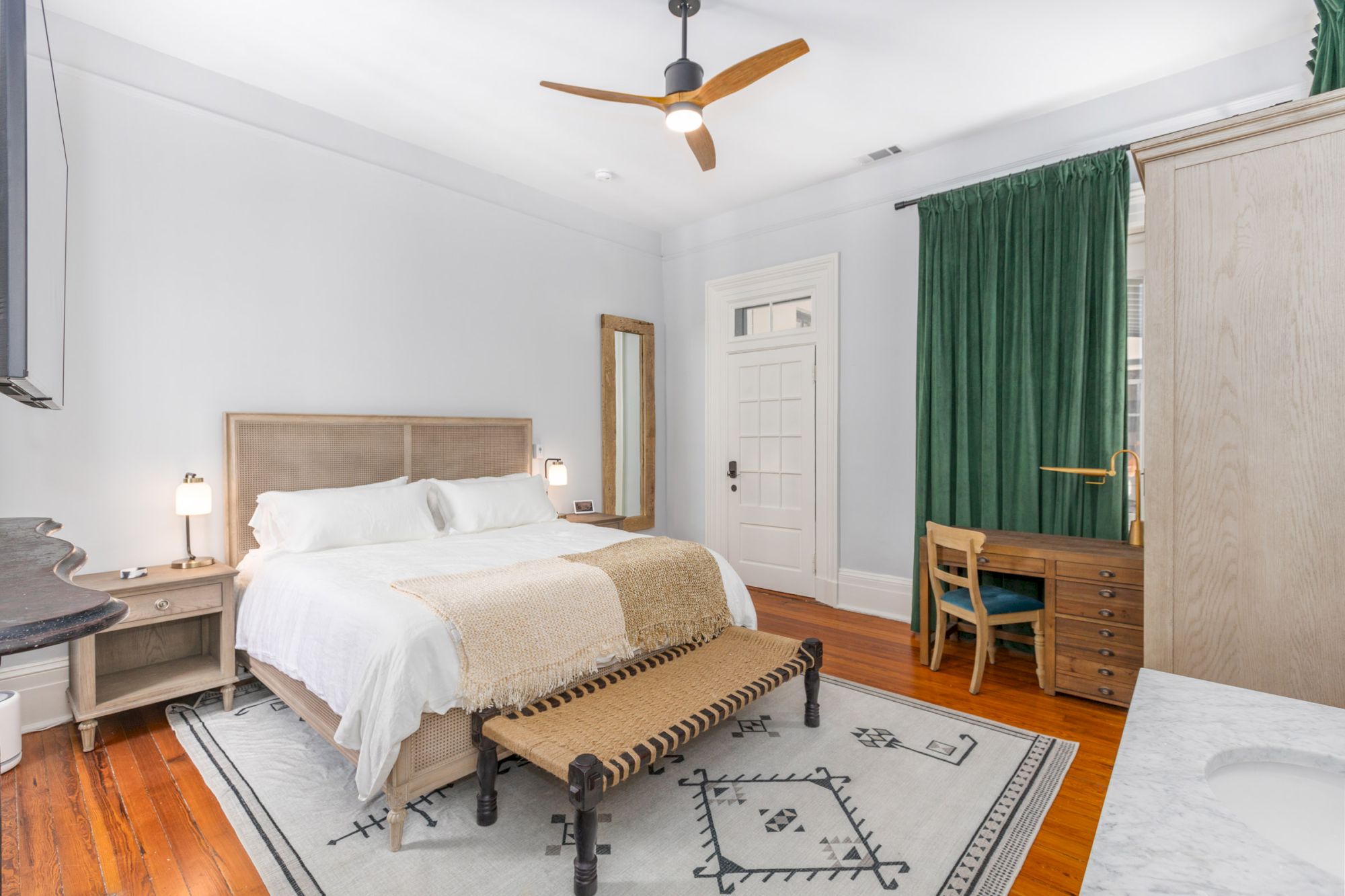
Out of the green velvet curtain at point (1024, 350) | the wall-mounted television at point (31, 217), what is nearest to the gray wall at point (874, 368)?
the green velvet curtain at point (1024, 350)

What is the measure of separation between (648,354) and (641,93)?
7.73ft

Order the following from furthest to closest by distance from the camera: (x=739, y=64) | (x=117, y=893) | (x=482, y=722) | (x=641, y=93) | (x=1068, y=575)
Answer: (x=641, y=93), (x=1068, y=575), (x=739, y=64), (x=482, y=722), (x=117, y=893)

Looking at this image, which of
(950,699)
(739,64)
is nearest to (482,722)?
(950,699)

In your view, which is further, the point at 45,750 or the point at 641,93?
the point at 641,93

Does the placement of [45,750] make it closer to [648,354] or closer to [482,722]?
[482,722]

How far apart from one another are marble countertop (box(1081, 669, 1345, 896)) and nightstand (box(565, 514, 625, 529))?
374 centimetres

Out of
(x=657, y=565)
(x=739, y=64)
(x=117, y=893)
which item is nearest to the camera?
(x=117, y=893)

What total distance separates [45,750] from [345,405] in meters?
Answer: 1.92

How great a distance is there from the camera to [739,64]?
8.14 ft

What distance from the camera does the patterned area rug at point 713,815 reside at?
1.84 m

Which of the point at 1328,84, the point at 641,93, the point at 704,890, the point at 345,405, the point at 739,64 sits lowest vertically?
the point at 704,890

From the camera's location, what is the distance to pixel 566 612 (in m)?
2.38

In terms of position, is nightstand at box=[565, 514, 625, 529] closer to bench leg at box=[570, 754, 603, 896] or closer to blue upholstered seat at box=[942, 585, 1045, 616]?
blue upholstered seat at box=[942, 585, 1045, 616]

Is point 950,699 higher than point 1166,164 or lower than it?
lower
